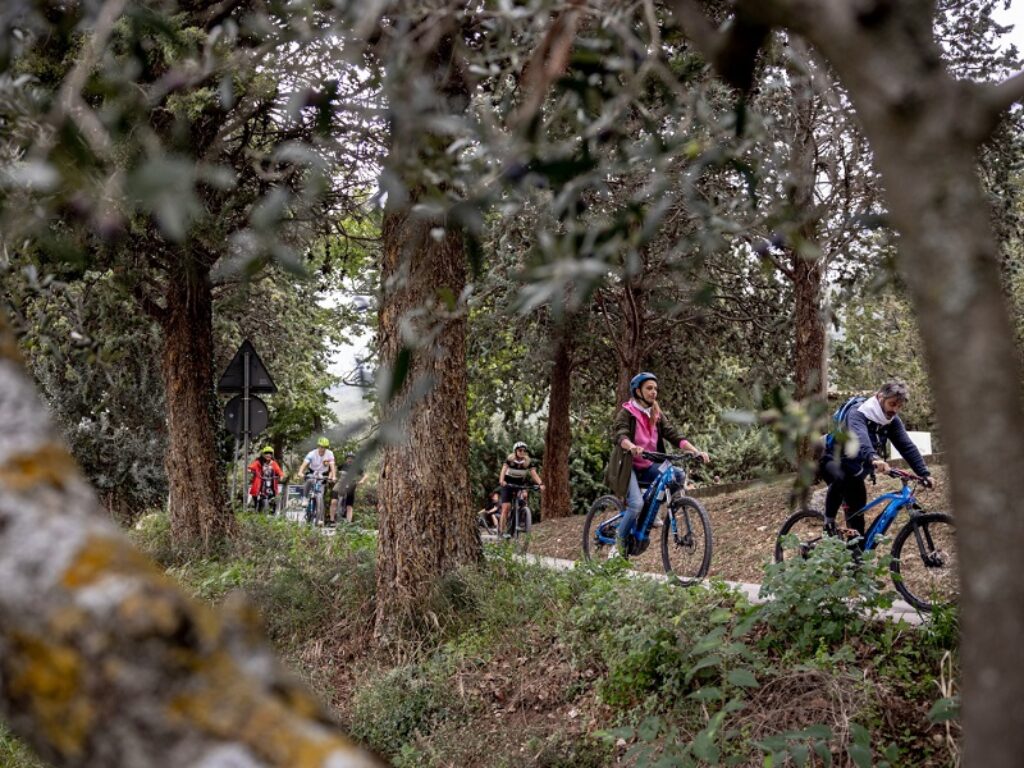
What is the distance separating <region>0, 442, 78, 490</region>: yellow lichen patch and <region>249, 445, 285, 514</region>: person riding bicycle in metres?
24.3

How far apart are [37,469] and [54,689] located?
9.4 inches

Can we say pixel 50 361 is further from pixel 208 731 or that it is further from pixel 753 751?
pixel 208 731

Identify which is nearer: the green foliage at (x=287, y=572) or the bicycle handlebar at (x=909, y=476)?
the bicycle handlebar at (x=909, y=476)

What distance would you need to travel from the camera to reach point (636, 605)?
6.91 metres

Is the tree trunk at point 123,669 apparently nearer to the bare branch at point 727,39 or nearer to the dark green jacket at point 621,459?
the bare branch at point 727,39

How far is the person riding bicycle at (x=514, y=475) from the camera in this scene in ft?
57.0

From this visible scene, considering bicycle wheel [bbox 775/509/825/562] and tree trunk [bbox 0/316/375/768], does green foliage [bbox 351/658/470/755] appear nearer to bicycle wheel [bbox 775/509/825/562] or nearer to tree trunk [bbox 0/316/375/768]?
bicycle wheel [bbox 775/509/825/562]

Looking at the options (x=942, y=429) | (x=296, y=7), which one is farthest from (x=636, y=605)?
(x=942, y=429)

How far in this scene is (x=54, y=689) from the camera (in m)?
0.97

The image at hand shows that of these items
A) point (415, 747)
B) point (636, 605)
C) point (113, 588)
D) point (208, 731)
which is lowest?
point (415, 747)

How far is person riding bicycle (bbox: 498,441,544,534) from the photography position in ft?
57.0

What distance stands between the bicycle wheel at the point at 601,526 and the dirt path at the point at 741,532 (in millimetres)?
559

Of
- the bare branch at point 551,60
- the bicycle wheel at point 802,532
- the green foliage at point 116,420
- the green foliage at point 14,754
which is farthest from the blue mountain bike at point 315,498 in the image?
the bare branch at point 551,60

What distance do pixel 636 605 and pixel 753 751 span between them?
5.58 ft
